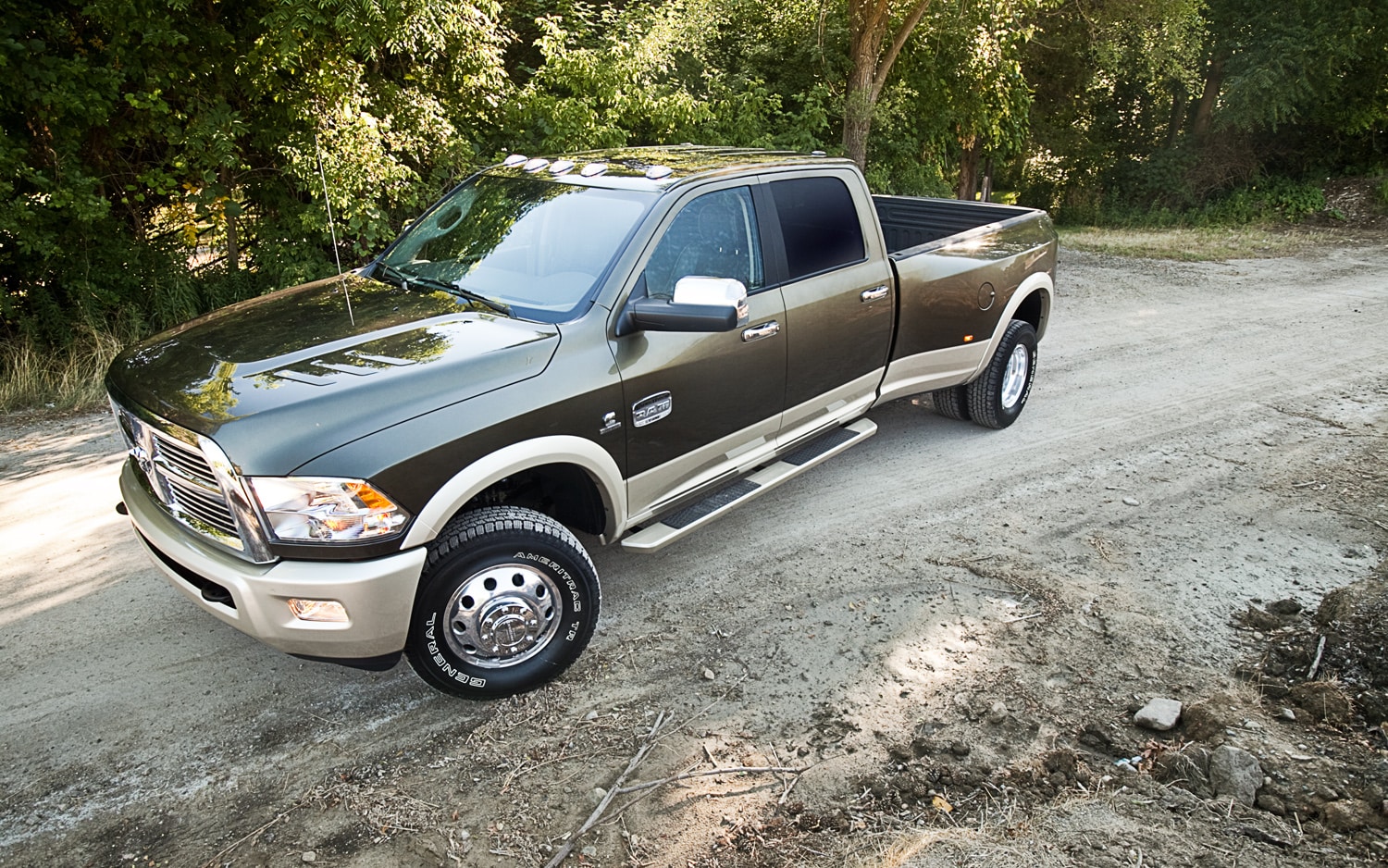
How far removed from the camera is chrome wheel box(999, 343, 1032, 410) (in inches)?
255

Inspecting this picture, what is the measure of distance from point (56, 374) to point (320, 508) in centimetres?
622

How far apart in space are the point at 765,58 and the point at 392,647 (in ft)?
40.0

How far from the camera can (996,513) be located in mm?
5336

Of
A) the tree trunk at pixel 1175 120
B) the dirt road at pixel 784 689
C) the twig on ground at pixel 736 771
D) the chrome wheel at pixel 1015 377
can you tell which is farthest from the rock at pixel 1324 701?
the tree trunk at pixel 1175 120

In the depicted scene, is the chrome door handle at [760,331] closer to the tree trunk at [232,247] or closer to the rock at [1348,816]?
the rock at [1348,816]

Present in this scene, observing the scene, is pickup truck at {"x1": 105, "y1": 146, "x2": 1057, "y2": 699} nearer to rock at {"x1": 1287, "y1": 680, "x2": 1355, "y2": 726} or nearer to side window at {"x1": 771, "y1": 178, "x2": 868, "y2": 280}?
side window at {"x1": 771, "y1": 178, "x2": 868, "y2": 280}

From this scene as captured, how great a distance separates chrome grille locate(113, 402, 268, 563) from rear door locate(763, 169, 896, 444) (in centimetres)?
265

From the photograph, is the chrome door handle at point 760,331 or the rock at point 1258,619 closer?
the rock at point 1258,619

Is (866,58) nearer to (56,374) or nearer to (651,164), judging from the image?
(651,164)

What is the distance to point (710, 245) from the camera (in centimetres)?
434

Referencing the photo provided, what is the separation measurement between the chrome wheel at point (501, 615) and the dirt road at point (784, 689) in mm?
249

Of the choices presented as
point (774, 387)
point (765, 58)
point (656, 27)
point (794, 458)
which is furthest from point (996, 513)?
point (765, 58)

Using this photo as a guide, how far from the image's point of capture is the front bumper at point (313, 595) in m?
3.07

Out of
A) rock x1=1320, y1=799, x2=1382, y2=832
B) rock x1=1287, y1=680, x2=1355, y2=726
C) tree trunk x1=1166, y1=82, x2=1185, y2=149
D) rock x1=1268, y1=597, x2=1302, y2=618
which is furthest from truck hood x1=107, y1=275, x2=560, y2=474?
tree trunk x1=1166, y1=82, x2=1185, y2=149
